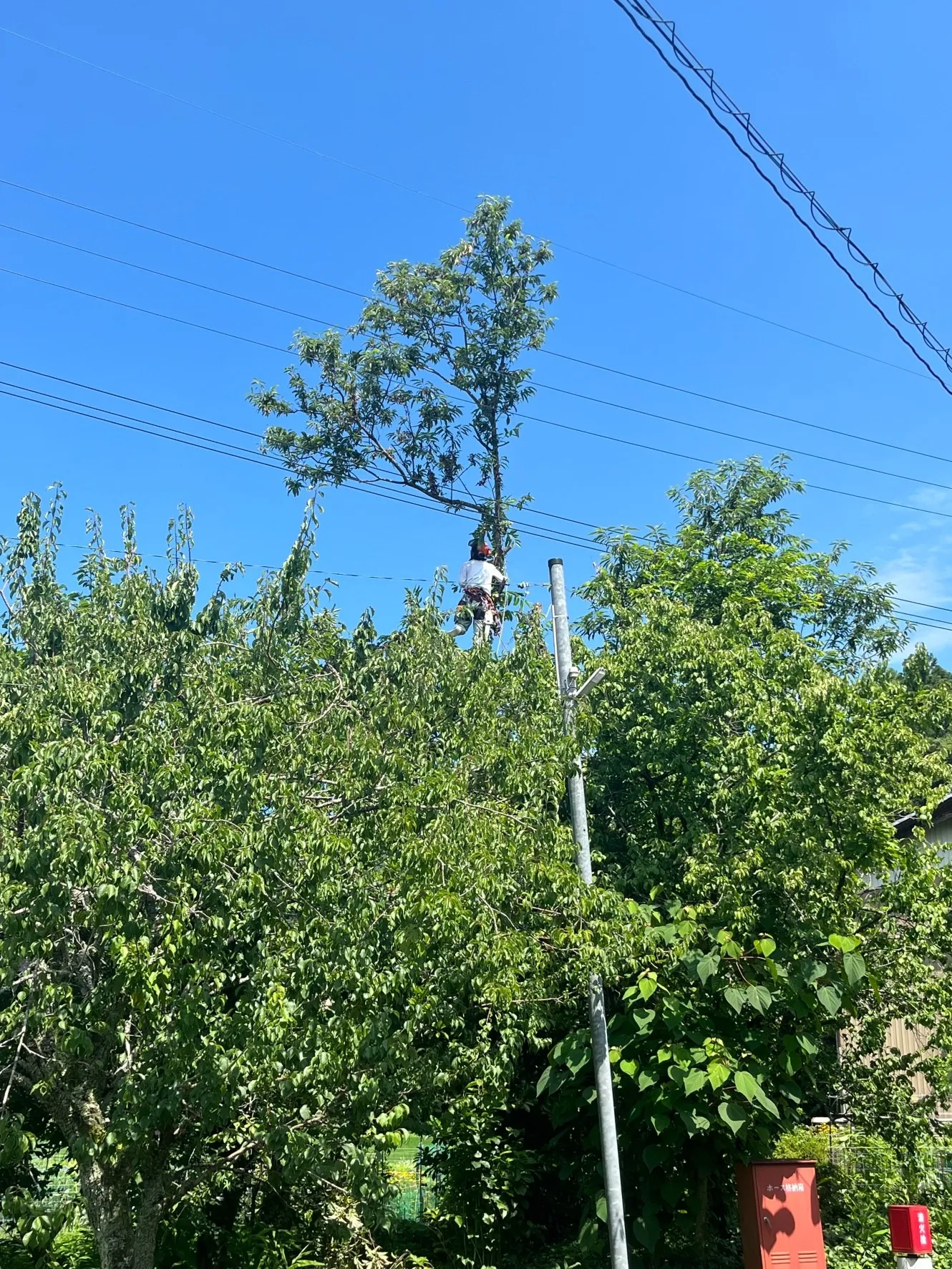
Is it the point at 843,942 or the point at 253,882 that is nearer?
the point at 253,882

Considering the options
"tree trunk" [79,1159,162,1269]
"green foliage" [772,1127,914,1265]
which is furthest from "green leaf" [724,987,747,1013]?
"tree trunk" [79,1159,162,1269]

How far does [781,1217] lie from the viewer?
31.2ft

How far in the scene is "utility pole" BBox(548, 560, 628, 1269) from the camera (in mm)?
9023

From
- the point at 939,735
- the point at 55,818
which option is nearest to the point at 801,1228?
the point at 55,818

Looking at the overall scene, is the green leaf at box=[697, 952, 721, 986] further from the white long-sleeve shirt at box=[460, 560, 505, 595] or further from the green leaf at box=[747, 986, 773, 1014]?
the white long-sleeve shirt at box=[460, 560, 505, 595]

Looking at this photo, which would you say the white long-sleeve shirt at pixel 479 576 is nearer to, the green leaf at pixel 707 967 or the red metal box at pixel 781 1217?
the green leaf at pixel 707 967

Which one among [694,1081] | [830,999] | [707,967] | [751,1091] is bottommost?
[751,1091]

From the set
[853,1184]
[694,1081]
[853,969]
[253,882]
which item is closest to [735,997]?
[694,1081]

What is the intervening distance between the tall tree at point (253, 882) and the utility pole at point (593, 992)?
21 centimetres

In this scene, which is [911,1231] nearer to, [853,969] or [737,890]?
[853,969]

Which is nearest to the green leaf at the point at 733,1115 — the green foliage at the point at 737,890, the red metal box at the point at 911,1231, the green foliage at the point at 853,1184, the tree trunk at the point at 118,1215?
the green foliage at the point at 737,890

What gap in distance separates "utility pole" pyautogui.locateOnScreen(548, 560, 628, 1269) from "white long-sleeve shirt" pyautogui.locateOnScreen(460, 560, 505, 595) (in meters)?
3.48

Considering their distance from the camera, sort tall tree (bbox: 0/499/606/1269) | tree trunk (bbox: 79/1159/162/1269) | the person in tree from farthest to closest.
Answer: the person in tree, tree trunk (bbox: 79/1159/162/1269), tall tree (bbox: 0/499/606/1269)

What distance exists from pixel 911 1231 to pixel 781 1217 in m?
1.08
